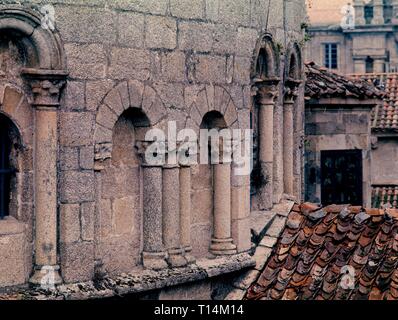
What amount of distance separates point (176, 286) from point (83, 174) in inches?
60.8

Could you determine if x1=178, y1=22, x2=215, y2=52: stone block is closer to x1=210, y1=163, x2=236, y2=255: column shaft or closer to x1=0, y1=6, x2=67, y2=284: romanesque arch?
x1=210, y1=163, x2=236, y2=255: column shaft

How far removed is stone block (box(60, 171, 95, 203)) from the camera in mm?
8219

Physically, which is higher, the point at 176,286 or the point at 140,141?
the point at 140,141

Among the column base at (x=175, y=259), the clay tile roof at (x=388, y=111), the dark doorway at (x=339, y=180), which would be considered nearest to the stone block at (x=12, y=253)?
the column base at (x=175, y=259)

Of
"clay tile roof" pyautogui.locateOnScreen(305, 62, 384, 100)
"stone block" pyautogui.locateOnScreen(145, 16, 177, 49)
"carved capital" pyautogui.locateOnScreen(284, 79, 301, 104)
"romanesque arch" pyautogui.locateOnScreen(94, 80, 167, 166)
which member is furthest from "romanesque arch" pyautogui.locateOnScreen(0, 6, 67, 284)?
"clay tile roof" pyautogui.locateOnScreen(305, 62, 384, 100)

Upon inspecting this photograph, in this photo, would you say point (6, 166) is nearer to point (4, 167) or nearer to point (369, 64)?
point (4, 167)

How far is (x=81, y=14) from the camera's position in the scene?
8.16 m

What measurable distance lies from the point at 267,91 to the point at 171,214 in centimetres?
244

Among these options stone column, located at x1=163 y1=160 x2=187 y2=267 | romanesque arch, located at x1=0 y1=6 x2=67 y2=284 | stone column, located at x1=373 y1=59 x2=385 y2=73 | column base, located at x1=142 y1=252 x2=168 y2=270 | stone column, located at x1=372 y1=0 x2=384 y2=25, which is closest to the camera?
romanesque arch, located at x1=0 y1=6 x2=67 y2=284

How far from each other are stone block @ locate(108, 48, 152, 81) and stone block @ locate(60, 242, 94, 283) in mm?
1546

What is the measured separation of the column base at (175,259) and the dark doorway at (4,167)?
1.71 meters
